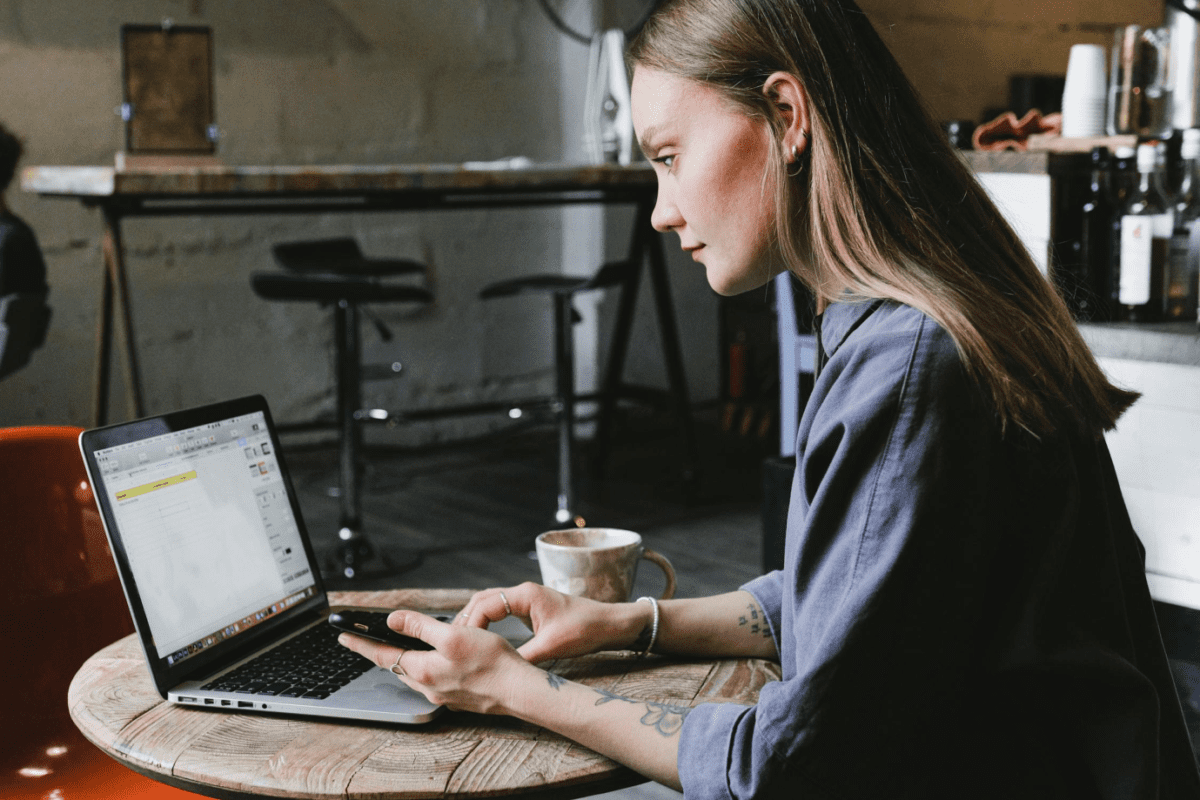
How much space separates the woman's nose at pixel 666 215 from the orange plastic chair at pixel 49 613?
29.4 inches

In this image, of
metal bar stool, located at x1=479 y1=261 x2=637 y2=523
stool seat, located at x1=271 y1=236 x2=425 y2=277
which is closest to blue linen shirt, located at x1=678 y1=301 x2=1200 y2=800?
metal bar stool, located at x1=479 y1=261 x2=637 y2=523

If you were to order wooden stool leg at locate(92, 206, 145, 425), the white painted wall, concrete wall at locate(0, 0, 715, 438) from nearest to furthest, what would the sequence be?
1. the white painted wall
2. wooden stool leg at locate(92, 206, 145, 425)
3. concrete wall at locate(0, 0, 715, 438)

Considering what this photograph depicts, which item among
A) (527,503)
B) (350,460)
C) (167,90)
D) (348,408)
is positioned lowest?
(527,503)

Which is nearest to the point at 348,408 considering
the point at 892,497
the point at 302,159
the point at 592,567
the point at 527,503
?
the point at 527,503

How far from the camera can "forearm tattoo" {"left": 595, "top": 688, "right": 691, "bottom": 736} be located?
31.0 inches

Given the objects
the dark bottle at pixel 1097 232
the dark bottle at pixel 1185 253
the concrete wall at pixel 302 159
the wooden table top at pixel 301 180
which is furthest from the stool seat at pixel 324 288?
the dark bottle at pixel 1185 253

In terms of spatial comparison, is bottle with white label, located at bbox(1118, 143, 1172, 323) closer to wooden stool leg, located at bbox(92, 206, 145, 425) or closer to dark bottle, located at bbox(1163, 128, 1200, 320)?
dark bottle, located at bbox(1163, 128, 1200, 320)

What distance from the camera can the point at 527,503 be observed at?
3727 millimetres

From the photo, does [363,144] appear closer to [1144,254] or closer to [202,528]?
[1144,254]

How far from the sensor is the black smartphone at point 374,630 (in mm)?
880

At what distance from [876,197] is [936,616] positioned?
0.91ft

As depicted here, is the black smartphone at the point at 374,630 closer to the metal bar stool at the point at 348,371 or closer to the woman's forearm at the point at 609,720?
the woman's forearm at the point at 609,720

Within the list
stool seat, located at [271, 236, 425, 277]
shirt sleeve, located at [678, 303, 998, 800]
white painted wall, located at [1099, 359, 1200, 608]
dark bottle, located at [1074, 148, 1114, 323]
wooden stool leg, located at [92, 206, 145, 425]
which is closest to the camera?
shirt sleeve, located at [678, 303, 998, 800]

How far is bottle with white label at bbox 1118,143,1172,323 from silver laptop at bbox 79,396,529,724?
4.84 ft
